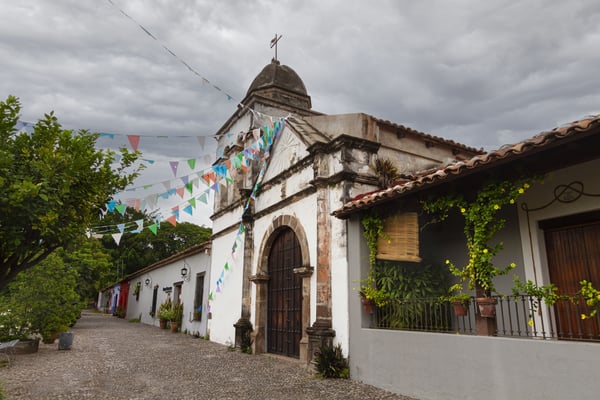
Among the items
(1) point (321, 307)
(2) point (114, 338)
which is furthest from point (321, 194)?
(2) point (114, 338)

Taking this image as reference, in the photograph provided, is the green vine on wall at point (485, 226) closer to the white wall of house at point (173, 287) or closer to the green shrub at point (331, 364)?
the green shrub at point (331, 364)

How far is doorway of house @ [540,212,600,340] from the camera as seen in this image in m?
4.83

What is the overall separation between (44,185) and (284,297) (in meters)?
5.91

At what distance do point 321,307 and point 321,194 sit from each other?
1.99m

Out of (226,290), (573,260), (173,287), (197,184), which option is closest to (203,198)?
(197,184)

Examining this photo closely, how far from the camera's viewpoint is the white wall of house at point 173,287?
14.1m

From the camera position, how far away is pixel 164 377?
21.9 feet

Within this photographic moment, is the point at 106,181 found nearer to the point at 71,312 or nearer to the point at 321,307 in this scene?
the point at 321,307

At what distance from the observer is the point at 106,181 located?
14.3 feet

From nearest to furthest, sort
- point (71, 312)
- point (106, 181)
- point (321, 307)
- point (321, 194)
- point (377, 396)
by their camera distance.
Result: point (106, 181) → point (377, 396) → point (321, 307) → point (321, 194) → point (71, 312)

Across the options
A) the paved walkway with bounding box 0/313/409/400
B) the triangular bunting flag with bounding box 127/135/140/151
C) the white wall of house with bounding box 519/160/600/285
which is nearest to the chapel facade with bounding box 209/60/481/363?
the paved walkway with bounding box 0/313/409/400

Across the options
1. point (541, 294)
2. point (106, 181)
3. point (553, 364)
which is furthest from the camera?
point (106, 181)

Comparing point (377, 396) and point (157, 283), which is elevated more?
point (157, 283)

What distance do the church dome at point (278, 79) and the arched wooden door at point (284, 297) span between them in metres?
4.57
